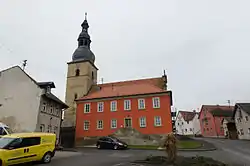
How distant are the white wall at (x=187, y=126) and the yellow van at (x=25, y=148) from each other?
74.6 meters

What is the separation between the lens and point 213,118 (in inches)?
2576

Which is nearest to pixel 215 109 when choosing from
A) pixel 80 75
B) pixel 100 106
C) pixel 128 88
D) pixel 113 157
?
pixel 128 88

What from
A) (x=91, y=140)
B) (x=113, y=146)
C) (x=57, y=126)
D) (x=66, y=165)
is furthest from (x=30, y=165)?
(x=91, y=140)

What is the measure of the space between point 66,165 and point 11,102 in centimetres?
1928

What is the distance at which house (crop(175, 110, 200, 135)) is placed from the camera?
84.1m

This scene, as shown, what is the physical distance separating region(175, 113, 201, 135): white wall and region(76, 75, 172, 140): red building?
4791cm

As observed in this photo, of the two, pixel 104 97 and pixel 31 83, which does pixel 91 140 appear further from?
pixel 31 83

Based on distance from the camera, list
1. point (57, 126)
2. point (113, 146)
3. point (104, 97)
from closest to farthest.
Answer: point (113, 146), point (57, 126), point (104, 97)

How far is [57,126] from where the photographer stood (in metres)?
34.4

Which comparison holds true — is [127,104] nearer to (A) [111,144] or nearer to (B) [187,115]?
(A) [111,144]

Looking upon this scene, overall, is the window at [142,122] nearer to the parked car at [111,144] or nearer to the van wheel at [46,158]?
the parked car at [111,144]

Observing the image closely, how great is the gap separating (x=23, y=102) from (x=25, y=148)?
17.3m

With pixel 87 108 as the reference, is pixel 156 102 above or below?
above

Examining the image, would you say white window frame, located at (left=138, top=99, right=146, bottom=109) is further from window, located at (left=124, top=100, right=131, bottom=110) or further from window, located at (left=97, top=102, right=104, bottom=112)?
window, located at (left=97, top=102, right=104, bottom=112)
